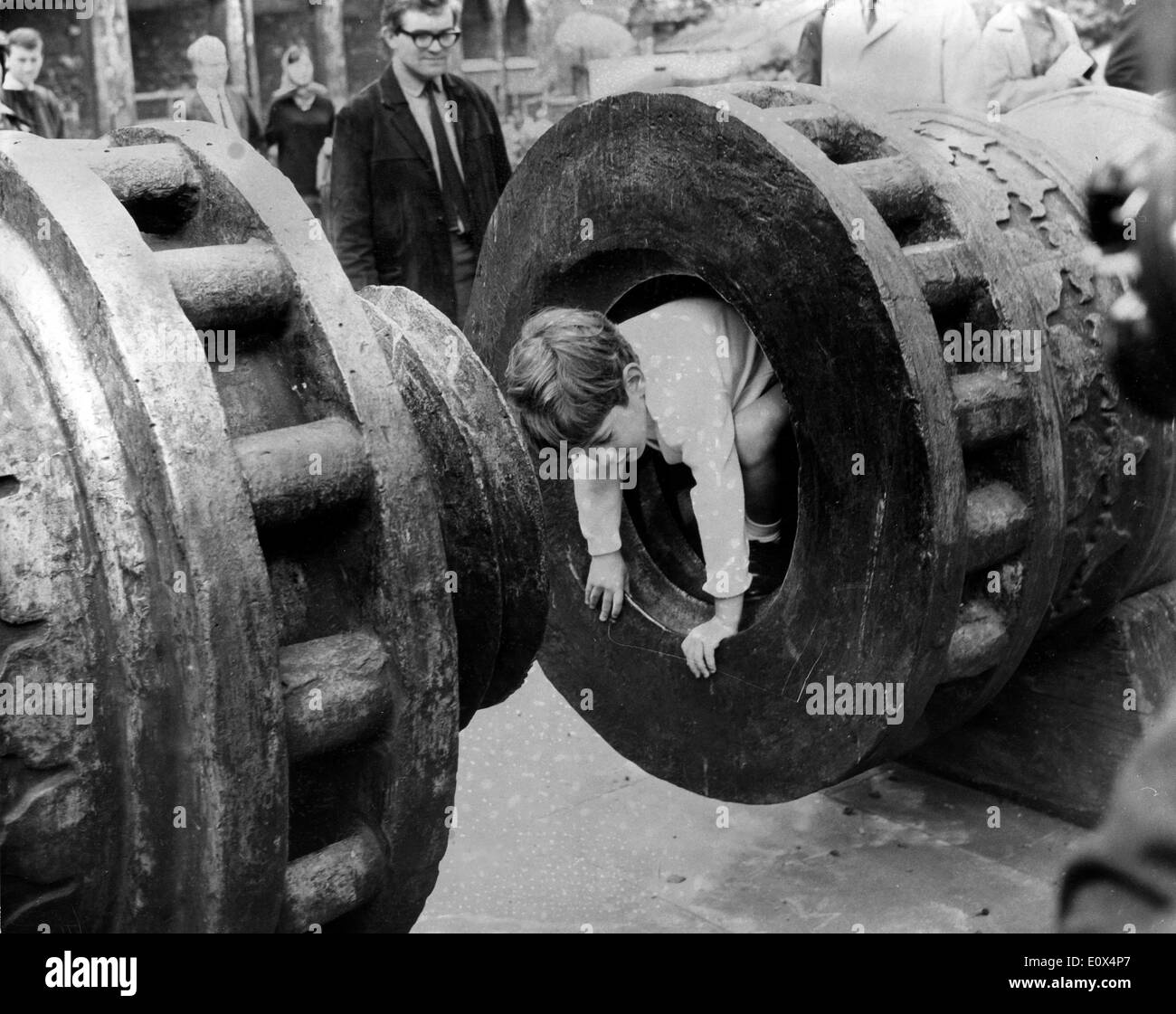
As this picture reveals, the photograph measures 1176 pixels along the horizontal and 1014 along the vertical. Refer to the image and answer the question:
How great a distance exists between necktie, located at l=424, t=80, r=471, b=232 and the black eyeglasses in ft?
0.40

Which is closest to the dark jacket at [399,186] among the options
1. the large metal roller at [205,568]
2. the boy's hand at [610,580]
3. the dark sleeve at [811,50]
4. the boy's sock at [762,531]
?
the dark sleeve at [811,50]

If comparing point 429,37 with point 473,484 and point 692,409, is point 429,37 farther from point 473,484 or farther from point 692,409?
point 473,484

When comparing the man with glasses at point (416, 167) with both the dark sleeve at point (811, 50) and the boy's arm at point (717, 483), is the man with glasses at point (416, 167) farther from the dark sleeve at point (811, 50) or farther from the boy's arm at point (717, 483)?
the boy's arm at point (717, 483)

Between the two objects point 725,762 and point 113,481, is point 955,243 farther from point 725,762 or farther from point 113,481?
point 113,481

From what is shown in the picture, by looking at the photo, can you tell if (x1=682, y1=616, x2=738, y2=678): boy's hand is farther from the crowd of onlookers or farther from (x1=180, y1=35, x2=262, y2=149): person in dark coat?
(x1=180, y1=35, x2=262, y2=149): person in dark coat

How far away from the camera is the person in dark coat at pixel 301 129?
8.76 m

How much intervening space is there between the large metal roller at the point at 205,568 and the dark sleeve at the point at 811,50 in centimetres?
291

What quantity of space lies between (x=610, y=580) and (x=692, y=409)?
54 cm

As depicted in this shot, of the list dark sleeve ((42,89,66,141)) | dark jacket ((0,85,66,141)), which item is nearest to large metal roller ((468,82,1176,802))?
dark jacket ((0,85,66,141))

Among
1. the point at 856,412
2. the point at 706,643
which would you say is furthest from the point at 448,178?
the point at 856,412

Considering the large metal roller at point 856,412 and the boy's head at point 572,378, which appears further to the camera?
the boy's head at point 572,378

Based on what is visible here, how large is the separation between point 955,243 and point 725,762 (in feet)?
3.73

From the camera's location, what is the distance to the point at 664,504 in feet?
11.1
